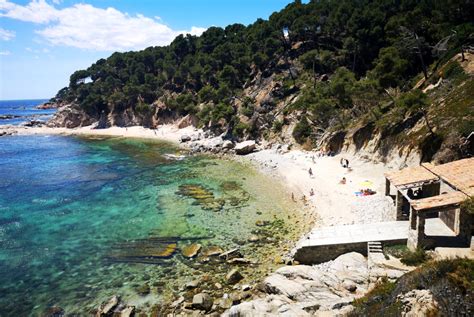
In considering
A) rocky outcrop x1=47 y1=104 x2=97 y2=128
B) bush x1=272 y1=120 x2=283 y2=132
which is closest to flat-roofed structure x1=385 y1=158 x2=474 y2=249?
bush x1=272 y1=120 x2=283 y2=132

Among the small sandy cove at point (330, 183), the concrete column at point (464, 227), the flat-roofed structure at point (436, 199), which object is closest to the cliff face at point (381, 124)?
the small sandy cove at point (330, 183)

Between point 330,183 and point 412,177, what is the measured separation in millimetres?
11347

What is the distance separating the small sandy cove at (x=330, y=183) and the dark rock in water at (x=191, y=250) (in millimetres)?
9653

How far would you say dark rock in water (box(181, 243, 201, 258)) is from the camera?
874 inches

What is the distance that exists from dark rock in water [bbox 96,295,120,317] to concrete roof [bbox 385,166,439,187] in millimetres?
19408

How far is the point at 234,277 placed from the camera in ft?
62.2

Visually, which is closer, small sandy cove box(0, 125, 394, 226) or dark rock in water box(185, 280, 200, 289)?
dark rock in water box(185, 280, 200, 289)

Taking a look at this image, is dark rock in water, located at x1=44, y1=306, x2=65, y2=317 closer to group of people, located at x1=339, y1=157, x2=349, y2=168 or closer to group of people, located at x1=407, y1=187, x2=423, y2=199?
group of people, located at x1=407, y1=187, x2=423, y2=199

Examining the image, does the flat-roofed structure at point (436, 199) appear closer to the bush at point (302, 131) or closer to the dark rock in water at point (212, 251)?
the dark rock in water at point (212, 251)

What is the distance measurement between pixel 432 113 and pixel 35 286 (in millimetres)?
36789

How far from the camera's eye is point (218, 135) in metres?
64.9

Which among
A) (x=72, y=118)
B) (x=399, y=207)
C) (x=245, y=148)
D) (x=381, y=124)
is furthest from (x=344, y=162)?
(x=72, y=118)

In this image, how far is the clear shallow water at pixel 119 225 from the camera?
63.3 feet

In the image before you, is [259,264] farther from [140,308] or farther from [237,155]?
[237,155]
